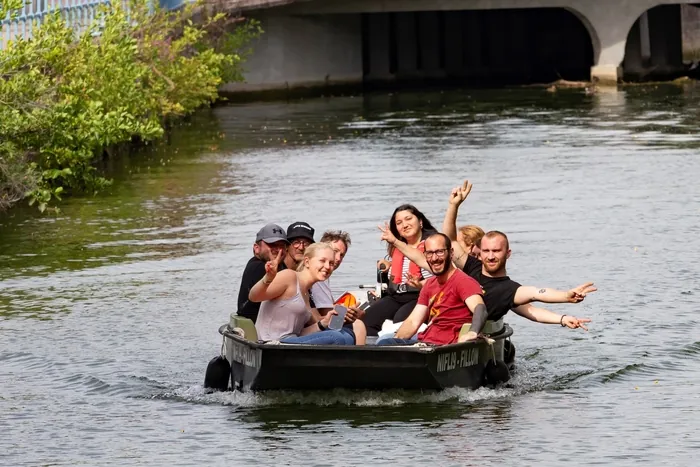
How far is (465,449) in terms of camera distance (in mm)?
12656

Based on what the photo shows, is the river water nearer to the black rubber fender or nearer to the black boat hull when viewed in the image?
the black rubber fender

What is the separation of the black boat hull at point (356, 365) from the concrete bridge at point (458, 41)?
3986cm

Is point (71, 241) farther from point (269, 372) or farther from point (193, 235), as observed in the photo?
point (269, 372)

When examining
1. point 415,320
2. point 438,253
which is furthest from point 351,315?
point 438,253

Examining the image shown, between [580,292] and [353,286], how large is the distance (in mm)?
6959

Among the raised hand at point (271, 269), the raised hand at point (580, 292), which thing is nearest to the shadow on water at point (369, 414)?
the raised hand at point (580, 292)

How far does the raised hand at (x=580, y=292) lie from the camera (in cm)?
1352

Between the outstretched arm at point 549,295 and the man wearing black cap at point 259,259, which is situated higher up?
the man wearing black cap at point 259,259

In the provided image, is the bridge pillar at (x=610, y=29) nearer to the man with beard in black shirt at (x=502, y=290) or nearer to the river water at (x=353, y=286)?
the river water at (x=353, y=286)

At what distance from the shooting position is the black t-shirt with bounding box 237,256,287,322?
14078 millimetres

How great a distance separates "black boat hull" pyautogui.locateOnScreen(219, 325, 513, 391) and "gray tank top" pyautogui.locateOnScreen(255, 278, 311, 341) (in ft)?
0.84

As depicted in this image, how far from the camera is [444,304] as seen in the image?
13.9 meters

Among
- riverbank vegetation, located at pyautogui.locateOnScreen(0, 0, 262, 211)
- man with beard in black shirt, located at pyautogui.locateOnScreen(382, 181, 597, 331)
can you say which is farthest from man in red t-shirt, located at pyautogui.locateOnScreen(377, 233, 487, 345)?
riverbank vegetation, located at pyautogui.locateOnScreen(0, 0, 262, 211)

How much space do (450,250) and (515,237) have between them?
1032cm
